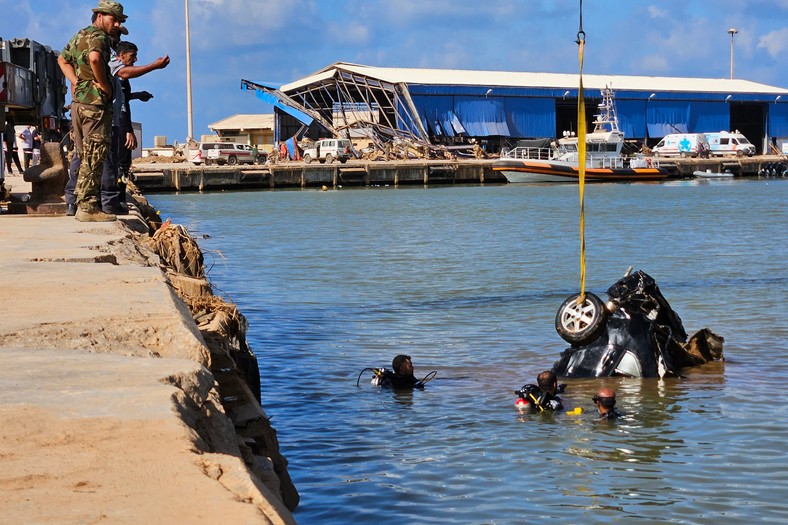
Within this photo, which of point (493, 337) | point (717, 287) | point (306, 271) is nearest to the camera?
point (493, 337)

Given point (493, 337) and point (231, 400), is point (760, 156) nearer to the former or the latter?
point (493, 337)

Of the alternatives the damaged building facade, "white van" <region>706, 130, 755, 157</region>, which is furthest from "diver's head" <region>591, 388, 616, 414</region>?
"white van" <region>706, 130, 755, 157</region>

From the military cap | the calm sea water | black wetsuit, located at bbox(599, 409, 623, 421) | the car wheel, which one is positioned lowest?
the calm sea water

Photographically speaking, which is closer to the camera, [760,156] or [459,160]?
[459,160]

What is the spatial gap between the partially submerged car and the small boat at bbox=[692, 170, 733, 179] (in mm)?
60610

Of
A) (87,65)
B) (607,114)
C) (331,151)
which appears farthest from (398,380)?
(607,114)

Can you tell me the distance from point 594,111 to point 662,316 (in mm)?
66342

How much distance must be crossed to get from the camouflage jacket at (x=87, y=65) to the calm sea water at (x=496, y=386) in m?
3.07

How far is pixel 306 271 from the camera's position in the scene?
21.5 meters

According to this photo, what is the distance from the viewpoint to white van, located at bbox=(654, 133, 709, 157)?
236 ft

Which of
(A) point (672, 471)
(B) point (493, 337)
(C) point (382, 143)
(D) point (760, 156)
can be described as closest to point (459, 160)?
(C) point (382, 143)

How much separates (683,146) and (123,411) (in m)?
70.8

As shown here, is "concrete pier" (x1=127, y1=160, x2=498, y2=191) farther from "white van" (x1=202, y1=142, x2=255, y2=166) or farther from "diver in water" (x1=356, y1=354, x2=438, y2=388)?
"diver in water" (x1=356, y1=354, x2=438, y2=388)

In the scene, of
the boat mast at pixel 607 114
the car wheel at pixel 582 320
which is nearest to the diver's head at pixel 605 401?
the car wheel at pixel 582 320
